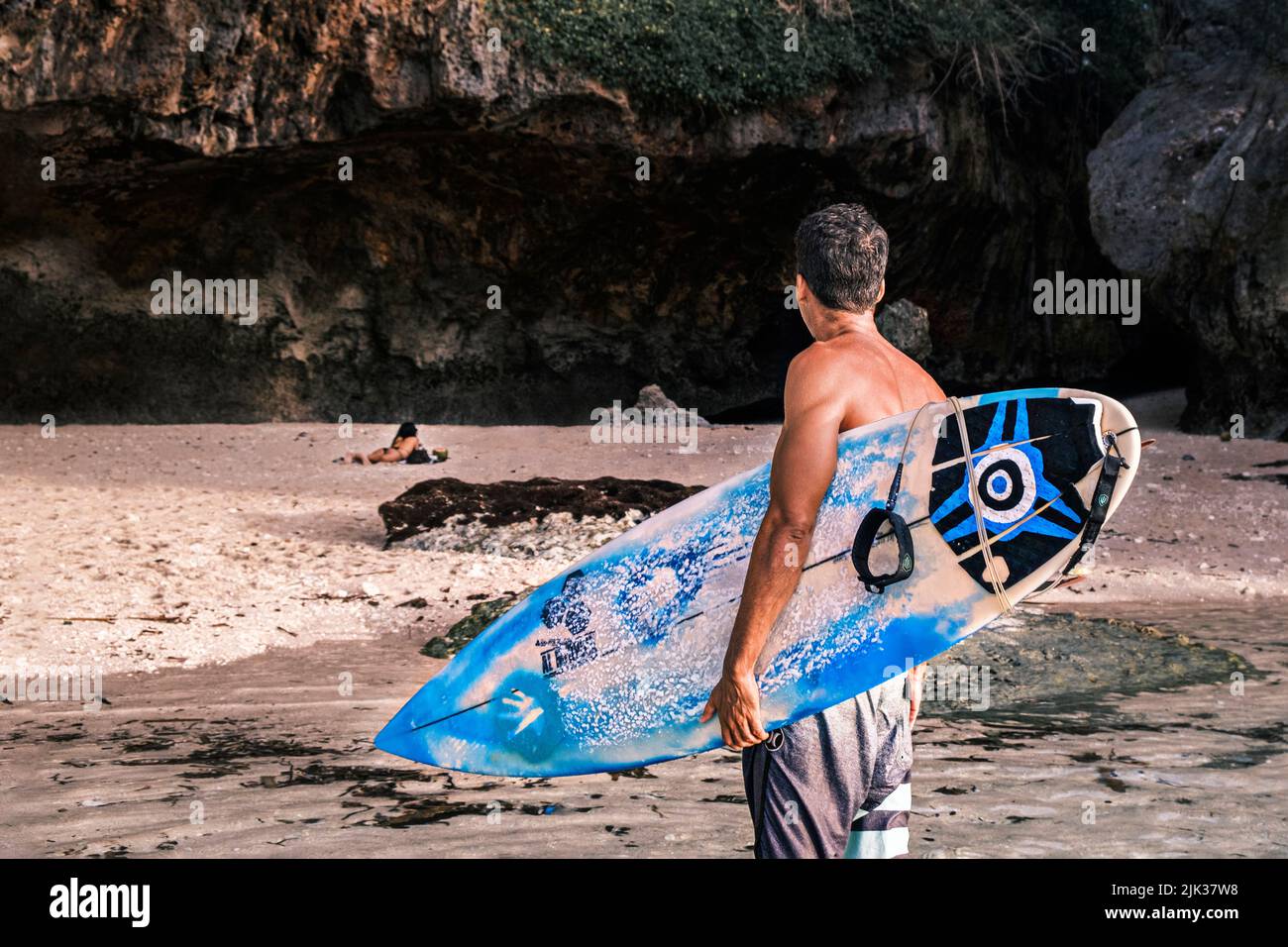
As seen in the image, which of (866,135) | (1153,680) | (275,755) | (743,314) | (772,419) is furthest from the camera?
(772,419)

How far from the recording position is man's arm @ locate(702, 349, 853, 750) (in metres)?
2.13

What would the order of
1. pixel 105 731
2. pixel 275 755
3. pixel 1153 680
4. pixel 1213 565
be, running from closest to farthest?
1. pixel 275 755
2. pixel 105 731
3. pixel 1153 680
4. pixel 1213 565

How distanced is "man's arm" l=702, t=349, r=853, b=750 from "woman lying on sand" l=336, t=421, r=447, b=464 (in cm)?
950

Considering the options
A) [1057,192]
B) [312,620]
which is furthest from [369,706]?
[1057,192]

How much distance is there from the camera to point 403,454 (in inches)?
452

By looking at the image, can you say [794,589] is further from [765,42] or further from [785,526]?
[765,42]

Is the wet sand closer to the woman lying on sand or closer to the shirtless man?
the shirtless man

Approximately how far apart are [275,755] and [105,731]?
789 mm

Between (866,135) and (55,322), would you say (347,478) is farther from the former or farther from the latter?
(866,135)

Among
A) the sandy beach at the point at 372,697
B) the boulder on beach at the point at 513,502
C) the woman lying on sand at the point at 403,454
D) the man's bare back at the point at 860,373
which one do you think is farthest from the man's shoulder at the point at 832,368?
the woman lying on sand at the point at 403,454

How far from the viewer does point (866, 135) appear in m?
14.4

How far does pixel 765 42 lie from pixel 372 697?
10886 millimetres

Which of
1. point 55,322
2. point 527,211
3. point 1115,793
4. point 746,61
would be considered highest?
point 746,61

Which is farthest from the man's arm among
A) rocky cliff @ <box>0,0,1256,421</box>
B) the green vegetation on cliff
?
the green vegetation on cliff
